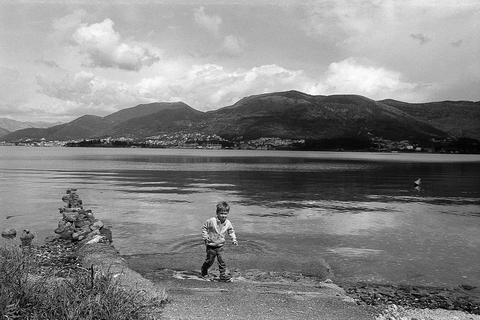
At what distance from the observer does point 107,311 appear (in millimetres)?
8266

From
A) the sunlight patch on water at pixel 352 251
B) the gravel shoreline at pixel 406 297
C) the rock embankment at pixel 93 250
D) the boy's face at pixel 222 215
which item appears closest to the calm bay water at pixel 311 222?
the sunlight patch on water at pixel 352 251

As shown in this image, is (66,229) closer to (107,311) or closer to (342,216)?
(107,311)

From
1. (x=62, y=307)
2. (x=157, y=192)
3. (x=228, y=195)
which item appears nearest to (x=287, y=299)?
(x=62, y=307)

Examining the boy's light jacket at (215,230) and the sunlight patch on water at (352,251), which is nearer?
the boy's light jacket at (215,230)

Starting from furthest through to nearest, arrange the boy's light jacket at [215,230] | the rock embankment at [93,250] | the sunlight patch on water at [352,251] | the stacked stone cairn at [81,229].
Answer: the stacked stone cairn at [81,229] → the sunlight patch on water at [352,251] → the boy's light jacket at [215,230] → the rock embankment at [93,250]

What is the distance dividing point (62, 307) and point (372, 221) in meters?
27.1

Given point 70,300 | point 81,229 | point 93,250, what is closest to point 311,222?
point 81,229

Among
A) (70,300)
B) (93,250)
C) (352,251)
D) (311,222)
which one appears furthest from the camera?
(311,222)

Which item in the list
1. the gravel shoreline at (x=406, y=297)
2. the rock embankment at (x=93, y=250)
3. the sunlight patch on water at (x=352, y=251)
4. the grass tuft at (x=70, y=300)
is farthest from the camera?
the sunlight patch on water at (x=352, y=251)

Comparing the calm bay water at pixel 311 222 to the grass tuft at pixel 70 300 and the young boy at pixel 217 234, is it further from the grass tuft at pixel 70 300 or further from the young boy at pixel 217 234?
the grass tuft at pixel 70 300

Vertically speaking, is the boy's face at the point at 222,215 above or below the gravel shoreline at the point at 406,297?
above

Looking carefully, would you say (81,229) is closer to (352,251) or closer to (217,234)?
(217,234)

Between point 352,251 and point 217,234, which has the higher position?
point 217,234

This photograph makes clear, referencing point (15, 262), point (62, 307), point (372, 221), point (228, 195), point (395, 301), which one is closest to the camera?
point (62, 307)
